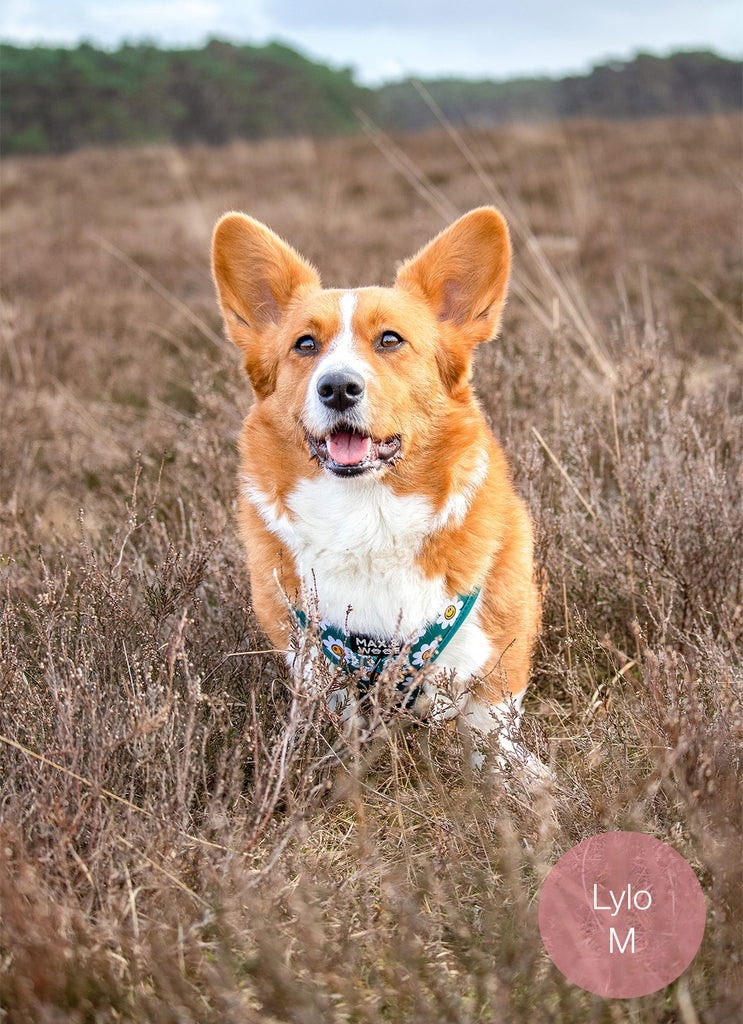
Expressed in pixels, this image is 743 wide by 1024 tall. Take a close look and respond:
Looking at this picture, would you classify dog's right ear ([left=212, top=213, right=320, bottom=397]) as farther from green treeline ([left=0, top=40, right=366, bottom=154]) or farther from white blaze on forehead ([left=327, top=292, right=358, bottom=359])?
green treeline ([left=0, top=40, right=366, bottom=154])

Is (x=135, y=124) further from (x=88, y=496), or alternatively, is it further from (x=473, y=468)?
(x=473, y=468)

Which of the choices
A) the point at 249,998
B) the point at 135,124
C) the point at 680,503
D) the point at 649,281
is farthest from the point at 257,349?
the point at 135,124

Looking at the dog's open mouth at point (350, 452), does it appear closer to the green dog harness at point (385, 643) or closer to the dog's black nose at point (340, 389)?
the dog's black nose at point (340, 389)

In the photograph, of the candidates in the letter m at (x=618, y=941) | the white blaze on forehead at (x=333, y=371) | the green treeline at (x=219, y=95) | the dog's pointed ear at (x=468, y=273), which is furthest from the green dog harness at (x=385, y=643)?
the green treeline at (x=219, y=95)

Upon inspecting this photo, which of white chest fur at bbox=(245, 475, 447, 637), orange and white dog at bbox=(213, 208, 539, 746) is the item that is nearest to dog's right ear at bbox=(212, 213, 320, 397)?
orange and white dog at bbox=(213, 208, 539, 746)

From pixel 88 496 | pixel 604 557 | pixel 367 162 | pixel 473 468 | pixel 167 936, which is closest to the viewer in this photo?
pixel 167 936

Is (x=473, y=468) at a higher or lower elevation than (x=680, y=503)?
higher

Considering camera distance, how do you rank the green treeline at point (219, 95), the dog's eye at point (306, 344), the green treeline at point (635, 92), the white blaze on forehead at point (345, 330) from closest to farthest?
the white blaze on forehead at point (345, 330) → the dog's eye at point (306, 344) → the green treeline at point (635, 92) → the green treeline at point (219, 95)

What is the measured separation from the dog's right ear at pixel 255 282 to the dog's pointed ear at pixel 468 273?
0.40 m

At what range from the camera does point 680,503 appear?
305cm

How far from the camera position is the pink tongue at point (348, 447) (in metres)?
2.37

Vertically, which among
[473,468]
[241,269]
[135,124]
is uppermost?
[135,124]

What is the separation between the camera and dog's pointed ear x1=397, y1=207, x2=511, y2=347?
2.61m

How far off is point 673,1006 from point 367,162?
48.7 ft
